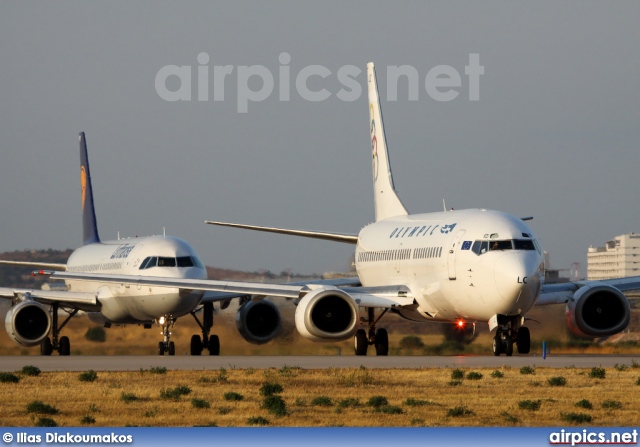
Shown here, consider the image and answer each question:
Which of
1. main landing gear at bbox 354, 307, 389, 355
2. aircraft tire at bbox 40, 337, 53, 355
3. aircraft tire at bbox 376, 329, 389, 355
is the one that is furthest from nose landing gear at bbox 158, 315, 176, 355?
aircraft tire at bbox 376, 329, 389, 355

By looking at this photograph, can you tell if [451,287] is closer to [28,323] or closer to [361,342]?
[361,342]

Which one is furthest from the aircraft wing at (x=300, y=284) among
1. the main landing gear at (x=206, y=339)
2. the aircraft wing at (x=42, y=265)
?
the aircraft wing at (x=42, y=265)

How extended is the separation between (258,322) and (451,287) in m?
10.4

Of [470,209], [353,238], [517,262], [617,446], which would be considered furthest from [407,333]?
[617,446]

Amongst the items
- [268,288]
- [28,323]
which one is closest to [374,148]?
[268,288]

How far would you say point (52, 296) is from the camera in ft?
141

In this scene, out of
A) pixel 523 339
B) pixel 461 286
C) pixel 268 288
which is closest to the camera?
pixel 461 286

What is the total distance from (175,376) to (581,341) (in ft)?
61.2

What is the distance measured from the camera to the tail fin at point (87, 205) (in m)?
52.5

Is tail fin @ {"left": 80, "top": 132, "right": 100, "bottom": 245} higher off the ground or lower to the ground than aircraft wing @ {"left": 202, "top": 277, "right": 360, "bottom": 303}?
higher

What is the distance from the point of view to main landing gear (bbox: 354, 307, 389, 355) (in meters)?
37.1

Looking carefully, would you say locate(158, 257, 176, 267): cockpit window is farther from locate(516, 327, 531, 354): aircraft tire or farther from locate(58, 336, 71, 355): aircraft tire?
locate(516, 327, 531, 354): aircraft tire

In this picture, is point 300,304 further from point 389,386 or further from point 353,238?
point 389,386

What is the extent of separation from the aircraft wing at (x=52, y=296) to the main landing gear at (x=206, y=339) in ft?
10.9
